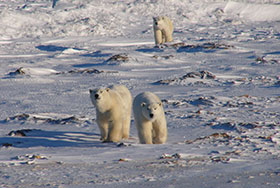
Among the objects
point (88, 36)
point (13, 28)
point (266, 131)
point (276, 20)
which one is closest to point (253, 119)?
point (266, 131)

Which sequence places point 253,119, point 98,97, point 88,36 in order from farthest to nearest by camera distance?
1. point 88,36
2. point 253,119
3. point 98,97

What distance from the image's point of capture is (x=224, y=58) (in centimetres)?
1331

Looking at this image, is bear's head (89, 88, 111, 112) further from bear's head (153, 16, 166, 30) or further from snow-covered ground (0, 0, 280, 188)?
bear's head (153, 16, 166, 30)

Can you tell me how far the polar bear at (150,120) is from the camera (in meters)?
5.62

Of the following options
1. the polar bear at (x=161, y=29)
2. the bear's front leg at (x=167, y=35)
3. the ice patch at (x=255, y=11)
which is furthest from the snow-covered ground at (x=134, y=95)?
the ice patch at (x=255, y=11)

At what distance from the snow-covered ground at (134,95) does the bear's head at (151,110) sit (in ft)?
1.25

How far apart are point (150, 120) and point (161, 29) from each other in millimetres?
10837

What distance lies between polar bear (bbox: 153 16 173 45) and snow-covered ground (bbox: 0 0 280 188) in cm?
54

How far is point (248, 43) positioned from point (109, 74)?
22.2 feet

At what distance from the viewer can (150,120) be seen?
5699mm

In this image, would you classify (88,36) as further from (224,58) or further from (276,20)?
(276,20)

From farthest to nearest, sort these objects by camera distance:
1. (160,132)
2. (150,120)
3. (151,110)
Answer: (160,132)
(150,120)
(151,110)

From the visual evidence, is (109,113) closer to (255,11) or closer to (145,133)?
(145,133)

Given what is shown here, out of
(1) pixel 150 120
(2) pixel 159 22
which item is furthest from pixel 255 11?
(1) pixel 150 120
